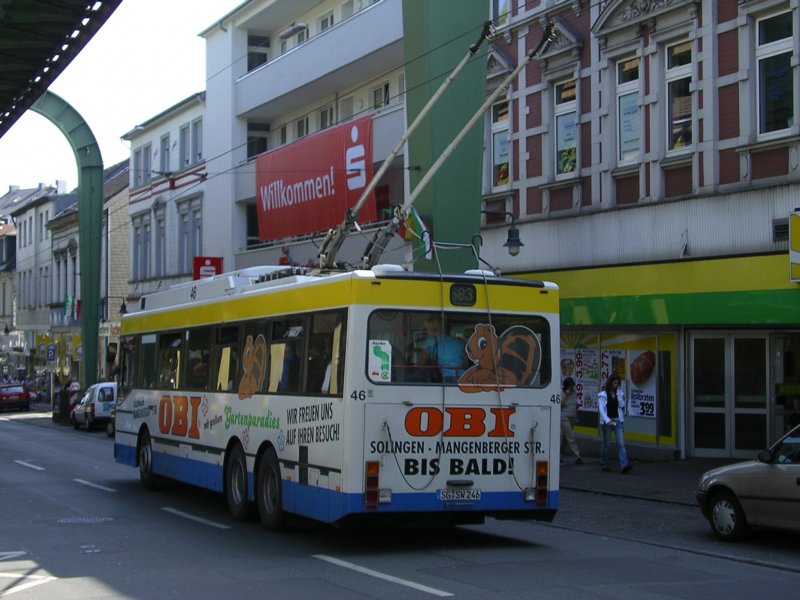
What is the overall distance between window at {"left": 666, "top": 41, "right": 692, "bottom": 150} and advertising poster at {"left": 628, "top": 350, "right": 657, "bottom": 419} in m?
4.03

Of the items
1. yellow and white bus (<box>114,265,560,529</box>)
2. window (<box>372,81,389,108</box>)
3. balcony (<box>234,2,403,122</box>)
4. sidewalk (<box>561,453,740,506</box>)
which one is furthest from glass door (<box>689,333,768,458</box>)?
window (<box>372,81,389,108</box>)

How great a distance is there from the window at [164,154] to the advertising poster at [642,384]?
99.7 feet

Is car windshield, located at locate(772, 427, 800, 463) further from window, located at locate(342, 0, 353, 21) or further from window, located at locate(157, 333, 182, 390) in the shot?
window, located at locate(342, 0, 353, 21)

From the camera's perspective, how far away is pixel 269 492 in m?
14.0

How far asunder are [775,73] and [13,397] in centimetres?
4902

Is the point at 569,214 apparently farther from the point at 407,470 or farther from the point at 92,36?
the point at 407,470

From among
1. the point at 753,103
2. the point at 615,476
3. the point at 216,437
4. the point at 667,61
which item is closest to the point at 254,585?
the point at 216,437

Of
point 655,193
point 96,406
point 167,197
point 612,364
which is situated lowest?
point 96,406

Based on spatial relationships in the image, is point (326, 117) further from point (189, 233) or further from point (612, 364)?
point (612, 364)

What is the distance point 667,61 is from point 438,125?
449cm

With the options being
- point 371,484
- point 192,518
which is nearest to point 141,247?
point 192,518

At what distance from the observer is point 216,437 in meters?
15.8

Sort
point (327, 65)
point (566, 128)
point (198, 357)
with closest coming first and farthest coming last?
point (198, 357), point (566, 128), point (327, 65)

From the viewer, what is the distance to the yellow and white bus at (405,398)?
1197cm
